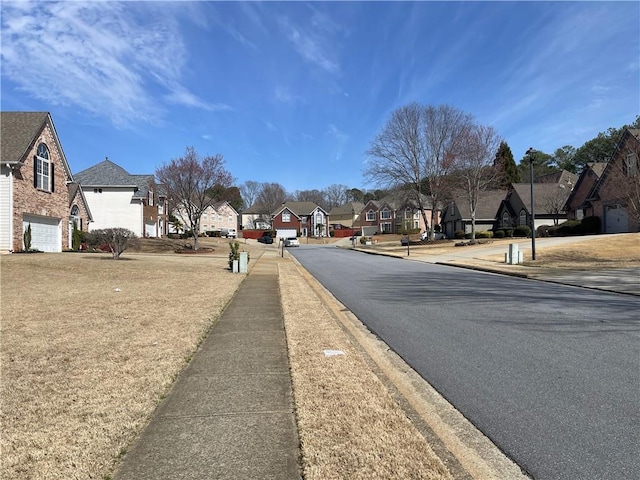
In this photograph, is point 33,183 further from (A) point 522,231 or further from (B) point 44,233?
(A) point 522,231

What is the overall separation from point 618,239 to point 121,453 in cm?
3376

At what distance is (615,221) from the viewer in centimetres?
3809

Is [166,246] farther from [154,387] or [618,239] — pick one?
[154,387]

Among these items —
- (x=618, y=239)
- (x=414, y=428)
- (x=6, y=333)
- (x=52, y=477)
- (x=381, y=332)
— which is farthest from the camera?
(x=618, y=239)

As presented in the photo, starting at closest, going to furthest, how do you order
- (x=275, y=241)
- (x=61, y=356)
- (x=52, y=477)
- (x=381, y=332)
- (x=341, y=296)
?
(x=52, y=477)
(x=61, y=356)
(x=381, y=332)
(x=341, y=296)
(x=275, y=241)

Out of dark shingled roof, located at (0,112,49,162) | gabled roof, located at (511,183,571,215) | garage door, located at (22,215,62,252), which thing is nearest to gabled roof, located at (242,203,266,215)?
gabled roof, located at (511,183,571,215)

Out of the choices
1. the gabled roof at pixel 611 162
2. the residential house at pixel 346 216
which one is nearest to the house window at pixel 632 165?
the gabled roof at pixel 611 162

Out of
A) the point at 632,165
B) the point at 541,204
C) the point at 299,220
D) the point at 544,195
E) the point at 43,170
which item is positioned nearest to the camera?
the point at 632,165

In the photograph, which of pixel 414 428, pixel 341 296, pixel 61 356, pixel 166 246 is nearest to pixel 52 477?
pixel 414 428

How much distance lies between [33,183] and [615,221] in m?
42.6

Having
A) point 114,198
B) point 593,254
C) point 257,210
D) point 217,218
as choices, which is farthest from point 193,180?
point 257,210

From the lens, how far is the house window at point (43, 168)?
81.3 feet

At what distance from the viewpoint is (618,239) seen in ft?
97.3

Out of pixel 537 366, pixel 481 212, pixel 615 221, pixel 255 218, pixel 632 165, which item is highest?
pixel 255 218
